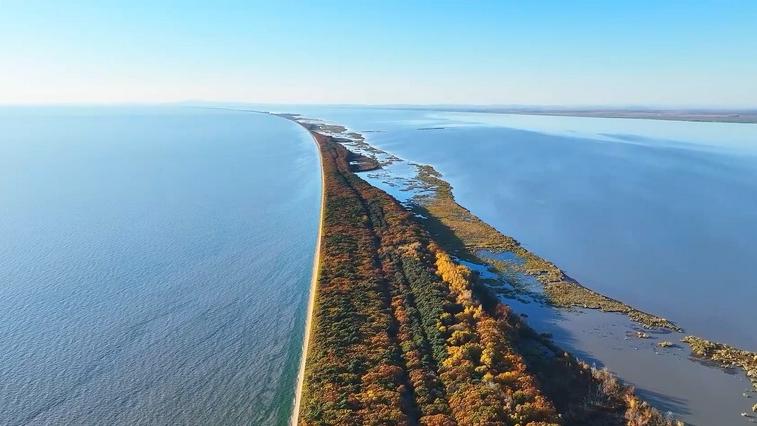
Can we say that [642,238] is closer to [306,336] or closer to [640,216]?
[640,216]

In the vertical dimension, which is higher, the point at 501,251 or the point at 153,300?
the point at 501,251

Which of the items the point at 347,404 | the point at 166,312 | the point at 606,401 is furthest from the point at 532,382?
the point at 166,312

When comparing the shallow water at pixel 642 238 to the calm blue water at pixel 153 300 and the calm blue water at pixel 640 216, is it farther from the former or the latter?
the calm blue water at pixel 153 300

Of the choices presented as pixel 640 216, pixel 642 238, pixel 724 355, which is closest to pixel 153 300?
pixel 724 355

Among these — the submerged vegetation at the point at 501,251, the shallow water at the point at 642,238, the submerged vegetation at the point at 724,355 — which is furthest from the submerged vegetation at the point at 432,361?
the submerged vegetation at the point at 724,355

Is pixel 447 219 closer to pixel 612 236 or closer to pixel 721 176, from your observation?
pixel 612 236

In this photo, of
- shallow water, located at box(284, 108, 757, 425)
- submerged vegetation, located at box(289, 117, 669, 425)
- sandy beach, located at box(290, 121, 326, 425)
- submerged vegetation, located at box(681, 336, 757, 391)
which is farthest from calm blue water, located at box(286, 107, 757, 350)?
sandy beach, located at box(290, 121, 326, 425)
